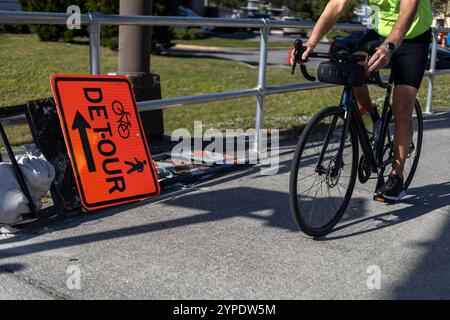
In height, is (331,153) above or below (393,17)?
below

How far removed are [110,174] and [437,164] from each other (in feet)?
10.7

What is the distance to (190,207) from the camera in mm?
4441

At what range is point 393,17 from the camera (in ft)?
14.8

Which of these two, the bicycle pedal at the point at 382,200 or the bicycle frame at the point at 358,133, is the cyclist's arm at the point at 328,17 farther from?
the bicycle pedal at the point at 382,200

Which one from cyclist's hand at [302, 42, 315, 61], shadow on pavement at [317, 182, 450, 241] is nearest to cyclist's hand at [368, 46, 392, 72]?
cyclist's hand at [302, 42, 315, 61]

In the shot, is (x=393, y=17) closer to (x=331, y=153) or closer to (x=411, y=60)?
(x=411, y=60)

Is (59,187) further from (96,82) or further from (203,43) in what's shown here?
(203,43)

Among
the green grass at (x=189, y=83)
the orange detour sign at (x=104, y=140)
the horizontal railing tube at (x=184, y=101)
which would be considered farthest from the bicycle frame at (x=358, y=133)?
the green grass at (x=189, y=83)

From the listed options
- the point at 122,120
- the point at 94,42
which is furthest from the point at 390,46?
the point at 94,42

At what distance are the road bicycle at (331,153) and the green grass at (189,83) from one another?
338 cm

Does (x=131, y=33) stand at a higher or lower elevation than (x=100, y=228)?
higher

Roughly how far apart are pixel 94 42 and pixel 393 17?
203 centimetres

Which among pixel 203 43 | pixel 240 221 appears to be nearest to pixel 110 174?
pixel 240 221

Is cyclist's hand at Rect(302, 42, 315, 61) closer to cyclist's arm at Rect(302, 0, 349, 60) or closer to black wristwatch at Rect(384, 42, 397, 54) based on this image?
cyclist's arm at Rect(302, 0, 349, 60)
